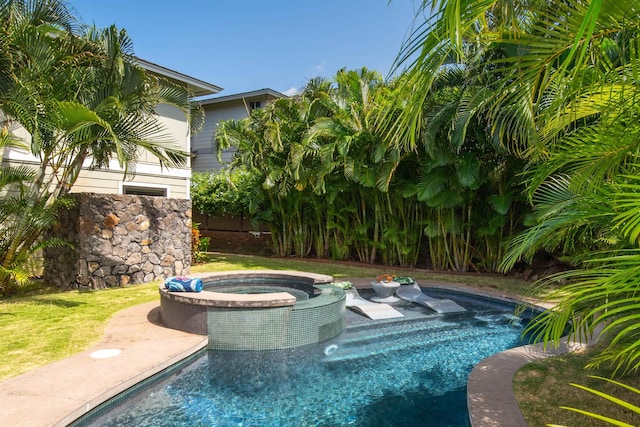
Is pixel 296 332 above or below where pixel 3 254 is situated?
below

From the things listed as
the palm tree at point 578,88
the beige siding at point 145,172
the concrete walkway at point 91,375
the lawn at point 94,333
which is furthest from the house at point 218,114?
Answer: the palm tree at point 578,88

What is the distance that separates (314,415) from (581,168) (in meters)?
3.26

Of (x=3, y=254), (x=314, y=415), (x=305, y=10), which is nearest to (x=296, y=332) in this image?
(x=314, y=415)

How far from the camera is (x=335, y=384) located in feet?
15.6

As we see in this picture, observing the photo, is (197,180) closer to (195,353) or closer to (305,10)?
(305,10)

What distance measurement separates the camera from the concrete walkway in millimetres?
3518

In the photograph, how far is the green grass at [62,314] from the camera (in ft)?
16.5

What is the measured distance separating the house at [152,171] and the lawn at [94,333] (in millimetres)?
2959

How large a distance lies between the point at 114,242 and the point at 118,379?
18.2 ft

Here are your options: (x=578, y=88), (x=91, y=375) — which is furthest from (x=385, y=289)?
(x=578, y=88)

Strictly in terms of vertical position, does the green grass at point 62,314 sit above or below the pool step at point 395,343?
above

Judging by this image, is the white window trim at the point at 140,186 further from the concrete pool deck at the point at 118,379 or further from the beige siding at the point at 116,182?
the concrete pool deck at the point at 118,379

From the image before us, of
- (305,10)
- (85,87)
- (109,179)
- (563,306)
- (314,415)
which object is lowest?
(314,415)

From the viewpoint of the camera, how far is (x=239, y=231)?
60.5 ft
